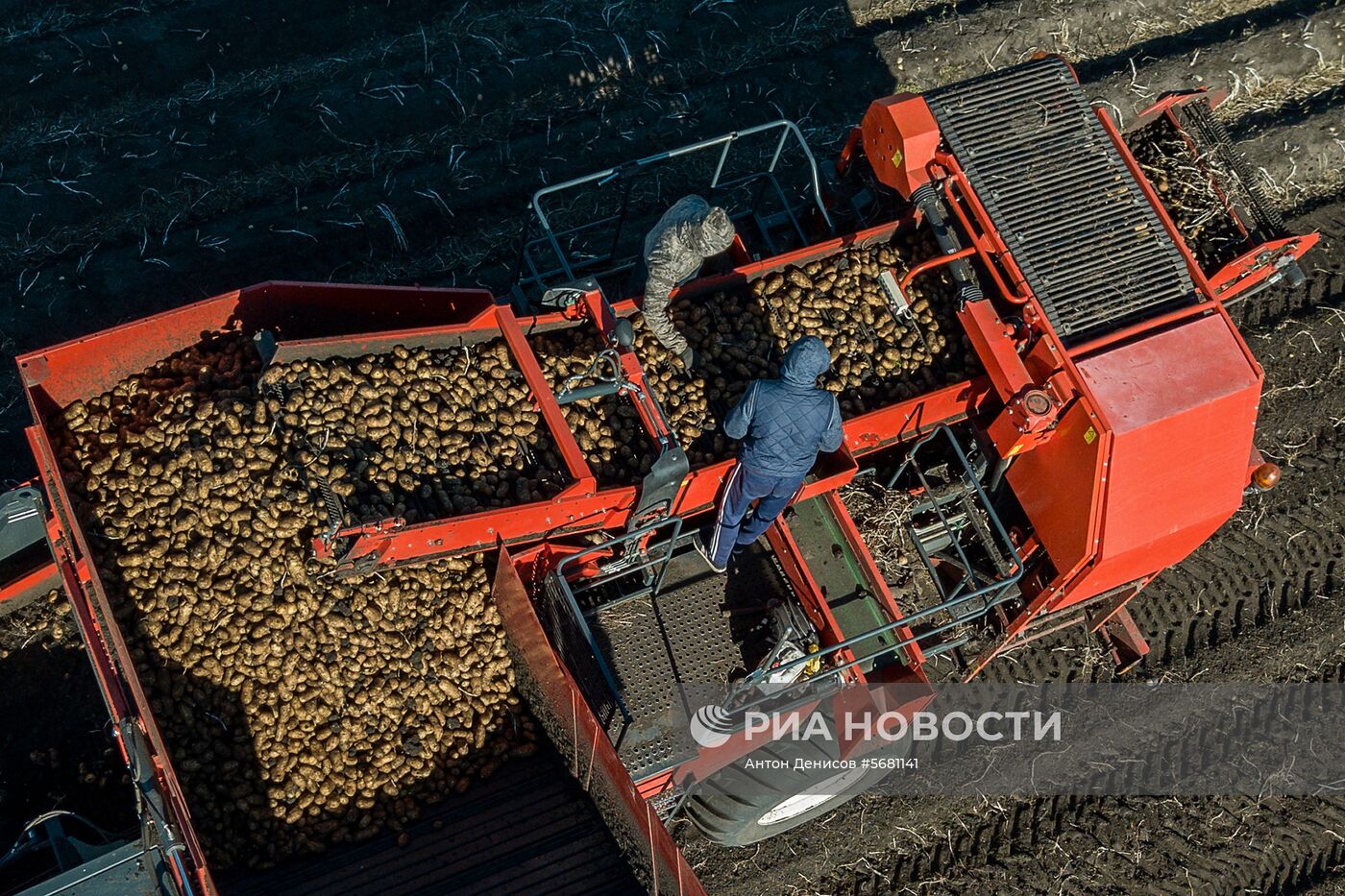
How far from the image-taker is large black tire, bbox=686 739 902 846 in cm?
→ 684

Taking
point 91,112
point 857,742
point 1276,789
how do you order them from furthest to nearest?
point 91,112, point 1276,789, point 857,742

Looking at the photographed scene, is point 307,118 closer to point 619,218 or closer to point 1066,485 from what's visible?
point 619,218

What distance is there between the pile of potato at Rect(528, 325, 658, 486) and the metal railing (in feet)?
2.10

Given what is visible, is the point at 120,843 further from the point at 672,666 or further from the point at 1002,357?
the point at 1002,357

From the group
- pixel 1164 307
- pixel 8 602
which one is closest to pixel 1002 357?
pixel 1164 307

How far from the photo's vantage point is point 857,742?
6789 mm

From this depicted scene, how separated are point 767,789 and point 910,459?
2052 millimetres

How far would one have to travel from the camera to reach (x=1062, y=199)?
721 cm

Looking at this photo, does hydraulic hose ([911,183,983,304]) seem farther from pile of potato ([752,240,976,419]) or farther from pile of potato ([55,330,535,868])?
pile of potato ([55,330,535,868])

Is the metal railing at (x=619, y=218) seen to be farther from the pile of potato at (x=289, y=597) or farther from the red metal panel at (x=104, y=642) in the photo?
the red metal panel at (x=104, y=642)

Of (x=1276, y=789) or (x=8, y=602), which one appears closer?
(x=8, y=602)

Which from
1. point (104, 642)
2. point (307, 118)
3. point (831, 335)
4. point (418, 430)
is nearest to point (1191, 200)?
point (831, 335)

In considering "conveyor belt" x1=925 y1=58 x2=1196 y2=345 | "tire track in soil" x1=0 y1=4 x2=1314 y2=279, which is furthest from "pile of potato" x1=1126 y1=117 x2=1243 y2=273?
"tire track in soil" x1=0 y1=4 x2=1314 y2=279

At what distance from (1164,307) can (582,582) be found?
3637 mm
